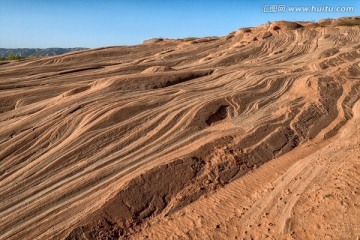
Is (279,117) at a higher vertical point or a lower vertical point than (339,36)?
lower

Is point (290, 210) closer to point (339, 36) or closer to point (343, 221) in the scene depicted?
point (343, 221)

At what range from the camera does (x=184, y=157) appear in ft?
31.6

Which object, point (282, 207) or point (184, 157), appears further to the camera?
point (184, 157)

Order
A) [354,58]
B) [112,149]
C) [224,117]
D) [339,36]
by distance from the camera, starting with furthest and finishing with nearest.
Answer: [339,36] → [354,58] → [224,117] → [112,149]

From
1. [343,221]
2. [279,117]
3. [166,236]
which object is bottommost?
[166,236]

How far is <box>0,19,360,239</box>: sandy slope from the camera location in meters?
7.49

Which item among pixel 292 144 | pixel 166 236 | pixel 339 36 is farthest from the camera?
pixel 339 36

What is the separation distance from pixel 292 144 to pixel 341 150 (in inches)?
60.0

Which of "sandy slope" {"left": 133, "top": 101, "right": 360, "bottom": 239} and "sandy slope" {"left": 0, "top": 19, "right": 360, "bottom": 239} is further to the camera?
"sandy slope" {"left": 0, "top": 19, "right": 360, "bottom": 239}

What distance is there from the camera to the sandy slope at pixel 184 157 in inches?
295

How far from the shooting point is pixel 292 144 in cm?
1120

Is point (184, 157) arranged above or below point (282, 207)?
above

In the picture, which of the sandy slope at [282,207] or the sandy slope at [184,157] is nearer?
the sandy slope at [282,207]

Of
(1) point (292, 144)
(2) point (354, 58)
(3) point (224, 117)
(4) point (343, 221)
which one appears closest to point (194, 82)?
(3) point (224, 117)
